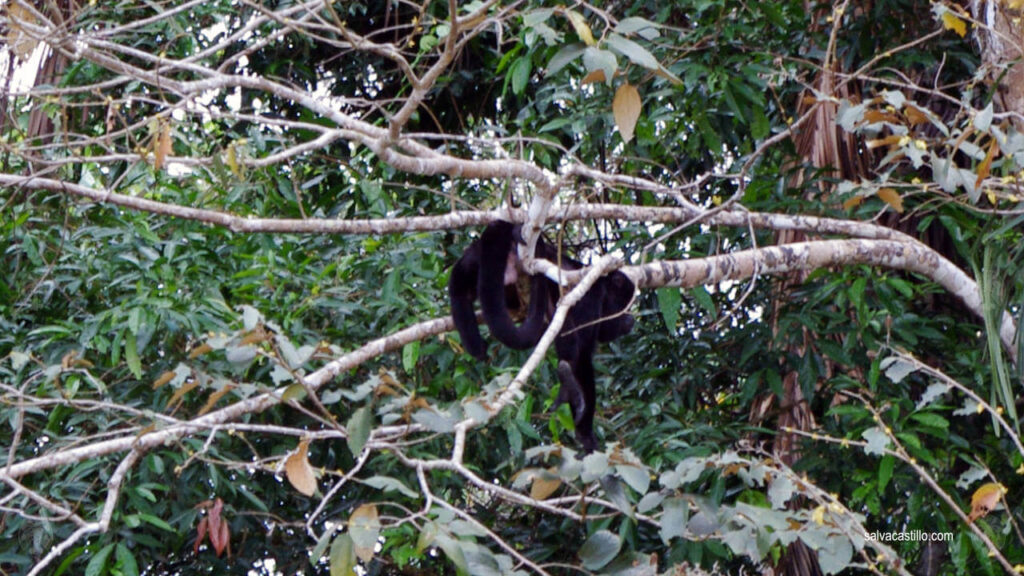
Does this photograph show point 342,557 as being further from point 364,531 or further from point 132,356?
point 132,356

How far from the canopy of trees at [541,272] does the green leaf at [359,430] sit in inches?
21.3

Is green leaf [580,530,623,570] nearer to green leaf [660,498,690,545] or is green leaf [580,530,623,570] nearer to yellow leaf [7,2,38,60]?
green leaf [660,498,690,545]

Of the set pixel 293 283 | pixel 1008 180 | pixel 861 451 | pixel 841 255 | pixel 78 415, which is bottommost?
pixel 861 451

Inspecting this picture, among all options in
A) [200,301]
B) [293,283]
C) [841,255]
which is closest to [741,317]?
[841,255]

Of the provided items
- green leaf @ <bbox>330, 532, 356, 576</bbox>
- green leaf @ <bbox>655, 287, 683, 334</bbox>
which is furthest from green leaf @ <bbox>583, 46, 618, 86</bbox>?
Result: green leaf @ <bbox>655, 287, 683, 334</bbox>

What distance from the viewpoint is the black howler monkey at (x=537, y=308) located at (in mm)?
3023

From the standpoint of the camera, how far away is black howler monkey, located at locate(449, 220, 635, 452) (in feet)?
9.92

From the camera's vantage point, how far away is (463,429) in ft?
6.77

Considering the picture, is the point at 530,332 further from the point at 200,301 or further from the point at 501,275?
the point at 200,301

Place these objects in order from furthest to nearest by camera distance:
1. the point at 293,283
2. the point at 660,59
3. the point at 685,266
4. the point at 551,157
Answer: the point at 551,157 → the point at 660,59 → the point at 293,283 → the point at 685,266

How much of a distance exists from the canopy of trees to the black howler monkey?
0.35ft

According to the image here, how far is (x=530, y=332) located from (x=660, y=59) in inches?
53.3

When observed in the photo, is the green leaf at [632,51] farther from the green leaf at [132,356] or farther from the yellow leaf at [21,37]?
the yellow leaf at [21,37]

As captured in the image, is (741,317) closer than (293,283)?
No
